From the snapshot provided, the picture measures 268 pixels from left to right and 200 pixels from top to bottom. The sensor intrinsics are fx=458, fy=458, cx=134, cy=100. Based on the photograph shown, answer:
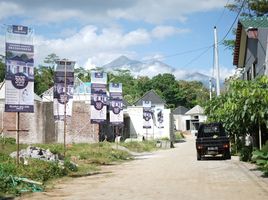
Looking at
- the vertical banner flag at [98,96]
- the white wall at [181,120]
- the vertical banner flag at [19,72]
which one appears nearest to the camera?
the vertical banner flag at [19,72]

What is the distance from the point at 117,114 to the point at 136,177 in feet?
47.7

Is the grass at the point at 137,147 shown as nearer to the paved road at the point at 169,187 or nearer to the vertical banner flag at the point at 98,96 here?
the vertical banner flag at the point at 98,96

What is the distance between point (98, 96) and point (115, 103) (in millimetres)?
3420

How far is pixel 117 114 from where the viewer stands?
31.7m

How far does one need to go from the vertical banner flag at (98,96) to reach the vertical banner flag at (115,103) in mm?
2821

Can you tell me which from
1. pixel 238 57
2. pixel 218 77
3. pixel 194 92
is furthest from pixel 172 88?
pixel 238 57

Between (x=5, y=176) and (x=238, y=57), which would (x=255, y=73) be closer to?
(x=238, y=57)

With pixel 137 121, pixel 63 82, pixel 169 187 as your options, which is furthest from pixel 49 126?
pixel 169 187

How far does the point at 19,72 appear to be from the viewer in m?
17.0

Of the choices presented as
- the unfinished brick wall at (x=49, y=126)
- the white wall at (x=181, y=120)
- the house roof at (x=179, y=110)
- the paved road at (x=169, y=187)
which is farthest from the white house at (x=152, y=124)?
the house roof at (x=179, y=110)

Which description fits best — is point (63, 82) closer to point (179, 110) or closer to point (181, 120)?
point (181, 120)

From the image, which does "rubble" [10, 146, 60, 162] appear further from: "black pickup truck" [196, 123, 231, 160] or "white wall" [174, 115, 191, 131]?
"white wall" [174, 115, 191, 131]

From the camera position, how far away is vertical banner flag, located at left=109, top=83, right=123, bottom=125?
31328mm

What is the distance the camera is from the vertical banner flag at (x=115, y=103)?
31.3 meters
